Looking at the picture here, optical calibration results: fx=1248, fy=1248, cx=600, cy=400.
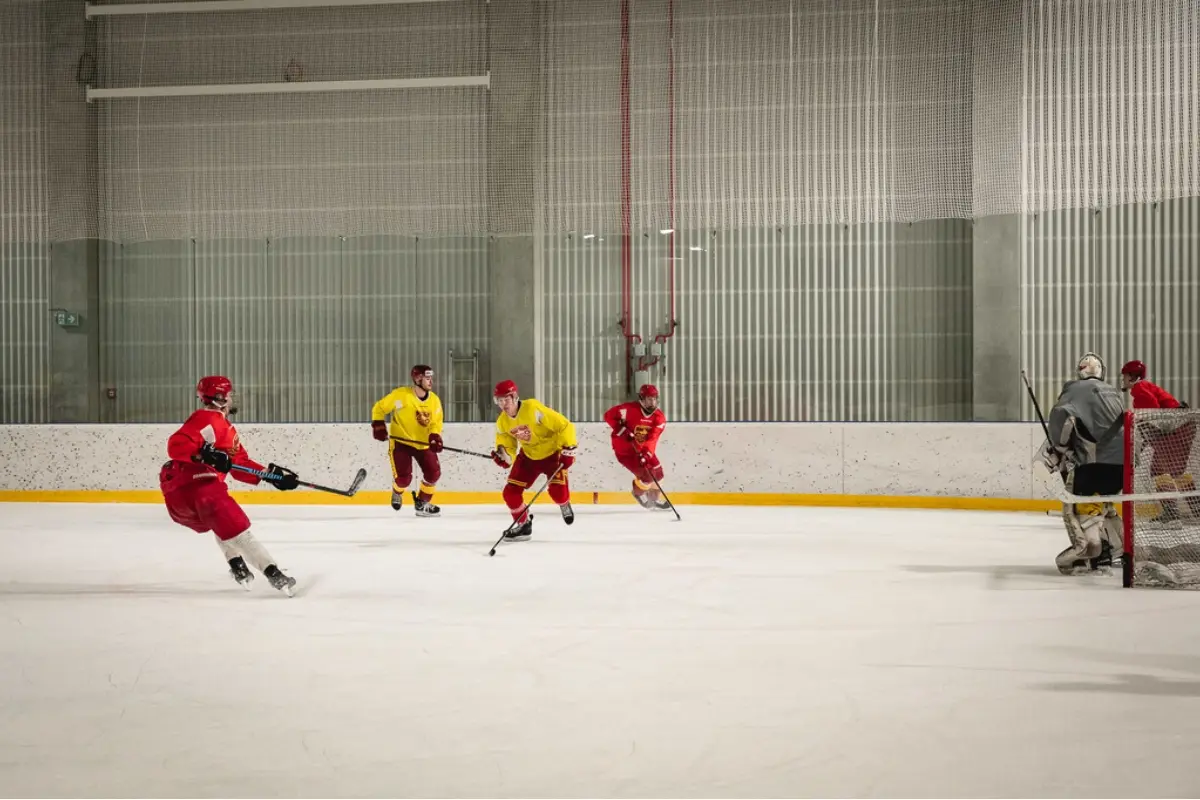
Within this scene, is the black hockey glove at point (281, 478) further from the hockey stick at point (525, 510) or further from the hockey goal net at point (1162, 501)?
the hockey goal net at point (1162, 501)

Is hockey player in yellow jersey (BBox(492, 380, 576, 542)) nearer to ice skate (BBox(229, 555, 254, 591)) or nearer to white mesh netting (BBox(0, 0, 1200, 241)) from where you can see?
ice skate (BBox(229, 555, 254, 591))

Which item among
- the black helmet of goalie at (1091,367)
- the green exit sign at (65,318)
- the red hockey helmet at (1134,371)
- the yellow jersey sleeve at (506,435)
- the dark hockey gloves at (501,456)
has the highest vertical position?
the green exit sign at (65,318)

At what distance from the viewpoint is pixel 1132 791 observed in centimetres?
320

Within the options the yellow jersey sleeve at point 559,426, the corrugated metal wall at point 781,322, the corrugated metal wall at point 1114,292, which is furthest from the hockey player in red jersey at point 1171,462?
the corrugated metal wall at point 781,322

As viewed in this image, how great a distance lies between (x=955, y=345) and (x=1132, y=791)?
11.2 meters

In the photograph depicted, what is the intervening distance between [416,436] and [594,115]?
4173 millimetres

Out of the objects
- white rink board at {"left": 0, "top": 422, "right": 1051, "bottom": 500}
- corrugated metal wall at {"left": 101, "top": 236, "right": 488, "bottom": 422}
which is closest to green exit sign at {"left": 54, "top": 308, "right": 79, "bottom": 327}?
corrugated metal wall at {"left": 101, "top": 236, "right": 488, "bottom": 422}

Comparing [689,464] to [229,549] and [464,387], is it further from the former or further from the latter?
[229,549]

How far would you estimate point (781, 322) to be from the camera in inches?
558

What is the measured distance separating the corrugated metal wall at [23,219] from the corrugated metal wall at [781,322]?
6.14 meters

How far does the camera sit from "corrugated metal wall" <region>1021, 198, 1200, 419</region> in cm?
1297

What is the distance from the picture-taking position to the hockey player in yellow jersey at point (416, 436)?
11.9 metres

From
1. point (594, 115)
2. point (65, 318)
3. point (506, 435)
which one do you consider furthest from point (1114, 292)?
point (65, 318)

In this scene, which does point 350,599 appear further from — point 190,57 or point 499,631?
point 190,57
